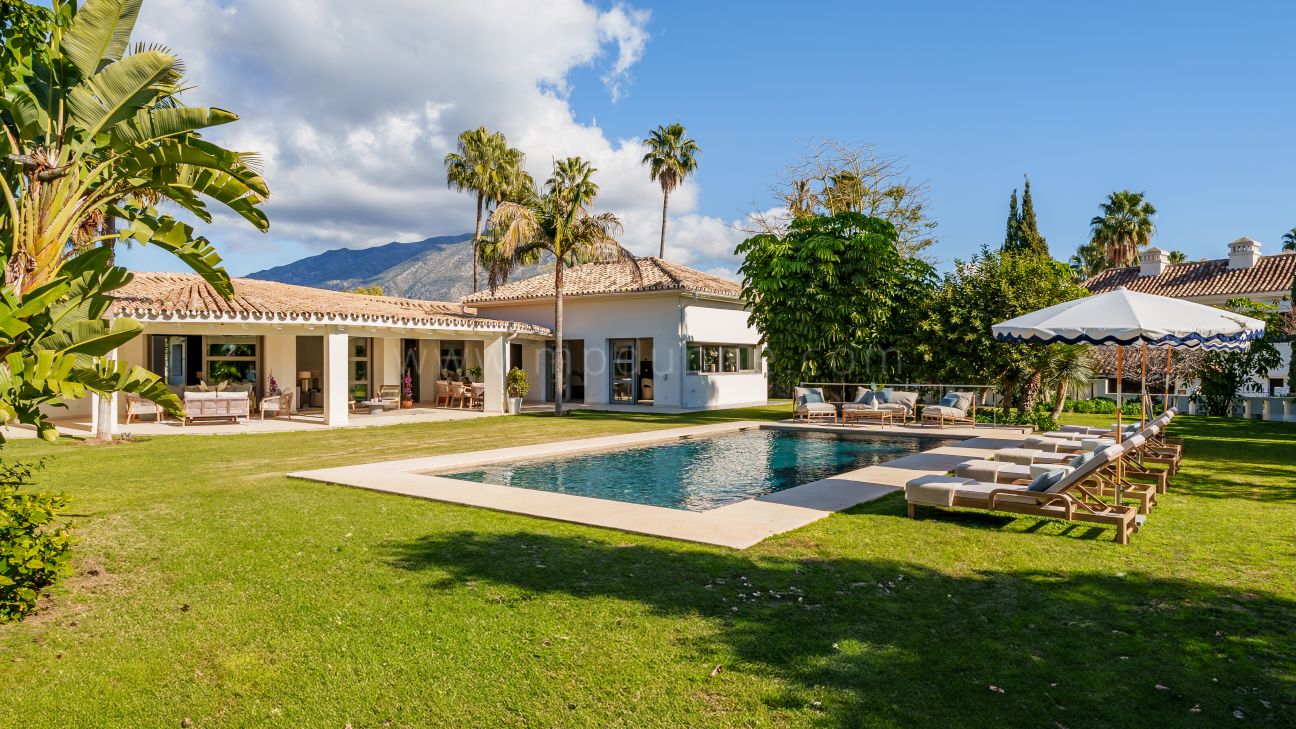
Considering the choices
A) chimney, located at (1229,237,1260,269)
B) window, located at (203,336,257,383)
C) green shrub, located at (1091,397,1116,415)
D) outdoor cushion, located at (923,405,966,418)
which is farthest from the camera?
chimney, located at (1229,237,1260,269)

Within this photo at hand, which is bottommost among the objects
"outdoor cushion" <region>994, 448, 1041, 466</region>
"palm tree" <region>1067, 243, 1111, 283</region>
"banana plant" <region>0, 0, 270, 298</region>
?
"outdoor cushion" <region>994, 448, 1041, 466</region>

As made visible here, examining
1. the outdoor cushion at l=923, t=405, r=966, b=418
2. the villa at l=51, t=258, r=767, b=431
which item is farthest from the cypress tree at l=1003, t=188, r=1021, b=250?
the outdoor cushion at l=923, t=405, r=966, b=418

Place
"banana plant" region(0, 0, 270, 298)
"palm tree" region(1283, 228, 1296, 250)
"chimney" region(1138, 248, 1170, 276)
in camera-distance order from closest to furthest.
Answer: "banana plant" region(0, 0, 270, 298) → "chimney" region(1138, 248, 1170, 276) → "palm tree" region(1283, 228, 1296, 250)

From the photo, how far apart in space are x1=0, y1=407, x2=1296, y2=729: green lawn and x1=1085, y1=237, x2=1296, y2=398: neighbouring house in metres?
33.0

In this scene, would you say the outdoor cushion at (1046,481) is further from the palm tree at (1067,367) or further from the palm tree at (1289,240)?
the palm tree at (1289,240)

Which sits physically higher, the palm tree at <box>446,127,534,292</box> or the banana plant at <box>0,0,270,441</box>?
the palm tree at <box>446,127,534,292</box>

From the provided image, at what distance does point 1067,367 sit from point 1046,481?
51.3 feet

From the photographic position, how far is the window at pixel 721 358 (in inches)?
1051

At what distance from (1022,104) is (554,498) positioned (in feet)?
47.3

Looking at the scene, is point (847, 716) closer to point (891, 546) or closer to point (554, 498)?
point (891, 546)

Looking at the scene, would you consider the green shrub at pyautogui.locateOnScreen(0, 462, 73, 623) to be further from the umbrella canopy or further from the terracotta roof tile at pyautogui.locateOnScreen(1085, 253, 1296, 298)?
the terracotta roof tile at pyautogui.locateOnScreen(1085, 253, 1296, 298)

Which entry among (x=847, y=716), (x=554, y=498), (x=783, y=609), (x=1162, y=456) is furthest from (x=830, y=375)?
(x=847, y=716)

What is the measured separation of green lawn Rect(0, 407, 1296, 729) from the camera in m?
3.71

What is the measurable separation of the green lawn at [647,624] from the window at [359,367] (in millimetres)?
17202
